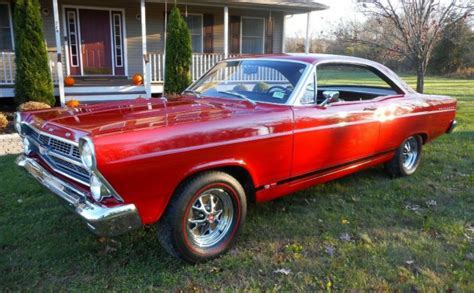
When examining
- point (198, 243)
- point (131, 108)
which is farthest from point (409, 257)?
point (131, 108)

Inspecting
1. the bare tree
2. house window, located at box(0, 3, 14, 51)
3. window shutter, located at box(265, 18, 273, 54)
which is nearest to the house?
house window, located at box(0, 3, 14, 51)

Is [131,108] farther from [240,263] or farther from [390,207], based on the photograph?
[390,207]

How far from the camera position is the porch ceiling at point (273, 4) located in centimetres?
1303

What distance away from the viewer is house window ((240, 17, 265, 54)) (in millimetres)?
15789

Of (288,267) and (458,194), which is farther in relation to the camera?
(458,194)

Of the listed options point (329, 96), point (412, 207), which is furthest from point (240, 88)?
point (412, 207)

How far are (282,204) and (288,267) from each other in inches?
53.0

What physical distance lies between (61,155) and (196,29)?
1256cm

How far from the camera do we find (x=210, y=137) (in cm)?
313

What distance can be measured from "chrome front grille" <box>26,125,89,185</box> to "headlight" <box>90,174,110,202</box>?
150 mm

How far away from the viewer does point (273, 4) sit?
45.9 ft

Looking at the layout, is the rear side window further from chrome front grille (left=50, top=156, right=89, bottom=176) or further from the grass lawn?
chrome front grille (left=50, top=156, right=89, bottom=176)

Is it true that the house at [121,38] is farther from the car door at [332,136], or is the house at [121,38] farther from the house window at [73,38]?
the car door at [332,136]

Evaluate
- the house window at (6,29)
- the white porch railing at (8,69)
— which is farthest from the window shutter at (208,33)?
the house window at (6,29)
